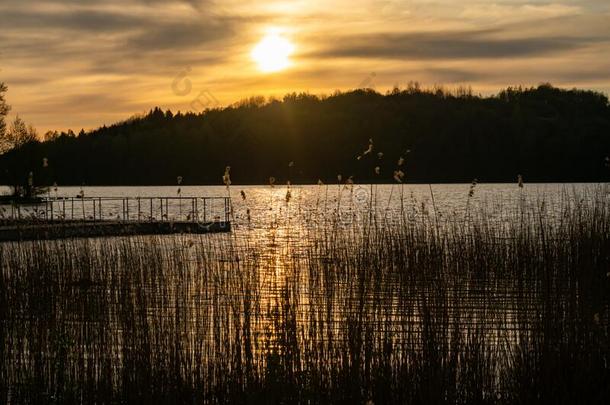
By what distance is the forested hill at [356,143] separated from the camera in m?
98.9

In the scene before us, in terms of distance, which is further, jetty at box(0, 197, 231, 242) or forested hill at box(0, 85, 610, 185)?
forested hill at box(0, 85, 610, 185)

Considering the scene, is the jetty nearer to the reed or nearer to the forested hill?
the reed

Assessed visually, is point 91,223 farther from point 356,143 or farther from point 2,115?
point 356,143

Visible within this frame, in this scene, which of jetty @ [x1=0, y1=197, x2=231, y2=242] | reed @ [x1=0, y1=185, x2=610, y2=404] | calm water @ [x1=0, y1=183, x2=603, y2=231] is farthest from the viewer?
jetty @ [x1=0, y1=197, x2=231, y2=242]

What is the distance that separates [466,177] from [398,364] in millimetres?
121945

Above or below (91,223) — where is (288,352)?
above

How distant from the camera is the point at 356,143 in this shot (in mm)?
95188

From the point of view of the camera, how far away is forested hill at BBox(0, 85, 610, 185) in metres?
98.9

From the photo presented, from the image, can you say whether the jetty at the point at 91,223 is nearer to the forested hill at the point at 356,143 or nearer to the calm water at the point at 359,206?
the calm water at the point at 359,206

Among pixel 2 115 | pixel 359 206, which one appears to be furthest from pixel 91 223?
pixel 359 206

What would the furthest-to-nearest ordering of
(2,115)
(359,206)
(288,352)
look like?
(359,206)
(2,115)
(288,352)

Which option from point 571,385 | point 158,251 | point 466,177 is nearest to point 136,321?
point 158,251

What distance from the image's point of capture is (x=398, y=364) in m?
9.16

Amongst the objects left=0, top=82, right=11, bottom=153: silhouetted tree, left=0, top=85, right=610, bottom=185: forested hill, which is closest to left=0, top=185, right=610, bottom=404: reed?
left=0, top=82, right=11, bottom=153: silhouetted tree
